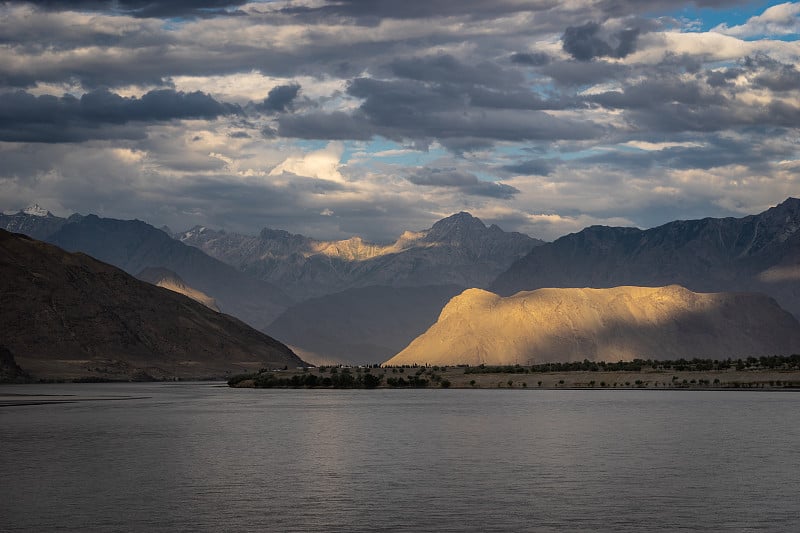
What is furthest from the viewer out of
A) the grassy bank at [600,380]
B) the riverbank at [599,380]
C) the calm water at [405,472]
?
the grassy bank at [600,380]

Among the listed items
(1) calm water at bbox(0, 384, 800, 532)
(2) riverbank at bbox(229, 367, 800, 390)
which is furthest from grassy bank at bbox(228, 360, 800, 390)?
(1) calm water at bbox(0, 384, 800, 532)

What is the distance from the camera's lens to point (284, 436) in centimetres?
7856

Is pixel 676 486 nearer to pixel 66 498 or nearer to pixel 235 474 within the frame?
pixel 235 474

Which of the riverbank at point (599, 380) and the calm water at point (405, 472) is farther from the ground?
the riverbank at point (599, 380)

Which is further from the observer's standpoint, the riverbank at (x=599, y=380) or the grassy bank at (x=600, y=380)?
the grassy bank at (x=600, y=380)

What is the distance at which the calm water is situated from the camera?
40875 mm

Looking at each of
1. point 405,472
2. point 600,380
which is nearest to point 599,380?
point 600,380

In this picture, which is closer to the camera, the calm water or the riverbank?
the calm water

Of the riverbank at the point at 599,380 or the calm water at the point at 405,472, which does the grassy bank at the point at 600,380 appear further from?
the calm water at the point at 405,472

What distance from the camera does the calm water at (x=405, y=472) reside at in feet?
134

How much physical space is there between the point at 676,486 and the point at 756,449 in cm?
1827

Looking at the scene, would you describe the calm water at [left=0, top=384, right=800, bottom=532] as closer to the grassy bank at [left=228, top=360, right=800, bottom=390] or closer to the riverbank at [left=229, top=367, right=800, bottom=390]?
the grassy bank at [left=228, top=360, right=800, bottom=390]

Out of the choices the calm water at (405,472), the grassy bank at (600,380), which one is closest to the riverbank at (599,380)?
the grassy bank at (600,380)

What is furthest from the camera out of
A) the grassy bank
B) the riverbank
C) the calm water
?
the grassy bank
